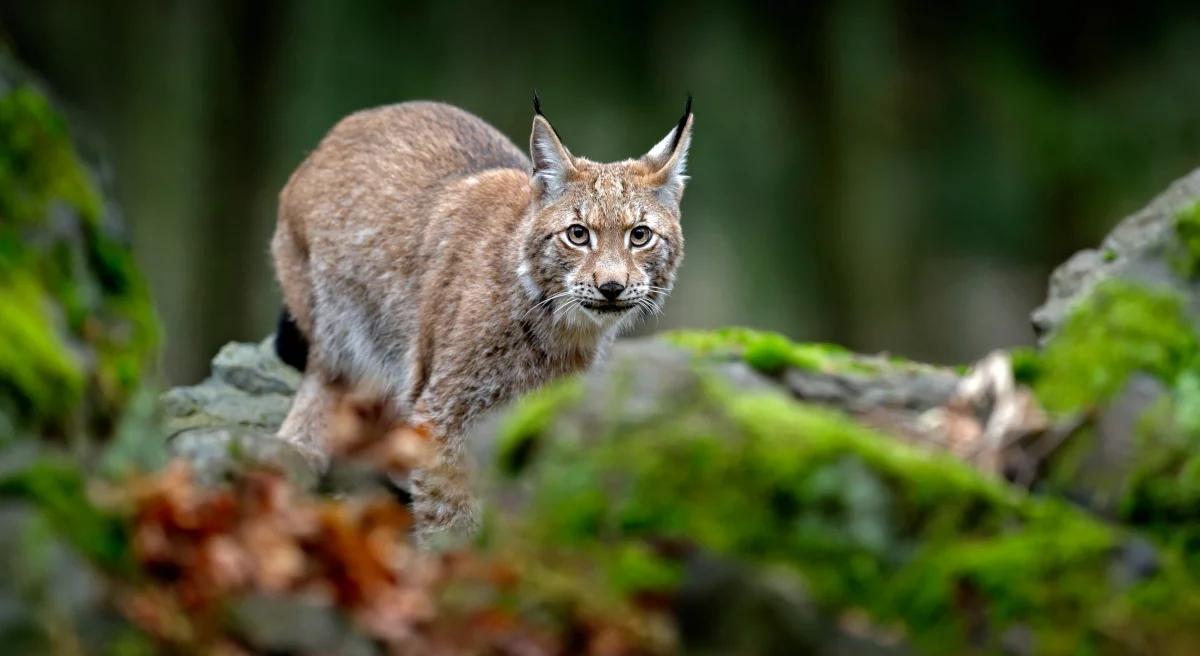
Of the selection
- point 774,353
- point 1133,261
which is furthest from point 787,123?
point 774,353

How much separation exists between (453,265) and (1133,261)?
→ 316 cm

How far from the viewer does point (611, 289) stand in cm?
575

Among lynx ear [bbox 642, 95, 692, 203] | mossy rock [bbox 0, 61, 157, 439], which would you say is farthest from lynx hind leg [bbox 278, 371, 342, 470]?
mossy rock [bbox 0, 61, 157, 439]

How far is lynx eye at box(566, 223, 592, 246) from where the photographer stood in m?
5.98

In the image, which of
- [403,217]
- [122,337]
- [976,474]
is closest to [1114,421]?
[976,474]

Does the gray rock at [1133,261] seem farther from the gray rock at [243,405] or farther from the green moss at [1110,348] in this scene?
the gray rock at [243,405]

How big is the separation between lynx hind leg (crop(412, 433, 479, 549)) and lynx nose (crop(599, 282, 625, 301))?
3.01ft

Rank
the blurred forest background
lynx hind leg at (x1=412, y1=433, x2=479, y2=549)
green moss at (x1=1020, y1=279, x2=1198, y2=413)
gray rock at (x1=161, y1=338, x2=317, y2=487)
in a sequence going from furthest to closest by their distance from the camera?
the blurred forest background, lynx hind leg at (x1=412, y1=433, x2=479, y2=549), gray rock at (x1=161, y1=338, x2=317, y2=487), green moss at (x1=1020, y1=279, x2=1198, y2=413)

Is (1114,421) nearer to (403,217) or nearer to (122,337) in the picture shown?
(122,337)

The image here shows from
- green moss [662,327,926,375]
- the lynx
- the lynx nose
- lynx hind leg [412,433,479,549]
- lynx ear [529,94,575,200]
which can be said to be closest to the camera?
green moss [662,327,926,375]

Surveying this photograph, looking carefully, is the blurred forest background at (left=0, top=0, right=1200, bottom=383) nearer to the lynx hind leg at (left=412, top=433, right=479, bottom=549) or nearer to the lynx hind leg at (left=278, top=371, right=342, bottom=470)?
the lynx hind leg at (left=278, top=371, right=342, bottom=470)

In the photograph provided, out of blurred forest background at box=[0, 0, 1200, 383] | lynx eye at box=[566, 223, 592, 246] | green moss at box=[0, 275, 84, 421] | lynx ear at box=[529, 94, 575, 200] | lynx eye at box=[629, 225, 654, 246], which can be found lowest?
green moss at box=[0, 275, 84, 421]

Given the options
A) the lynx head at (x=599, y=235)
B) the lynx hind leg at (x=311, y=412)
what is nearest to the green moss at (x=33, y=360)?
the lynx head at (x=599, y=235)

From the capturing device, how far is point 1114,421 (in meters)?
3.60
